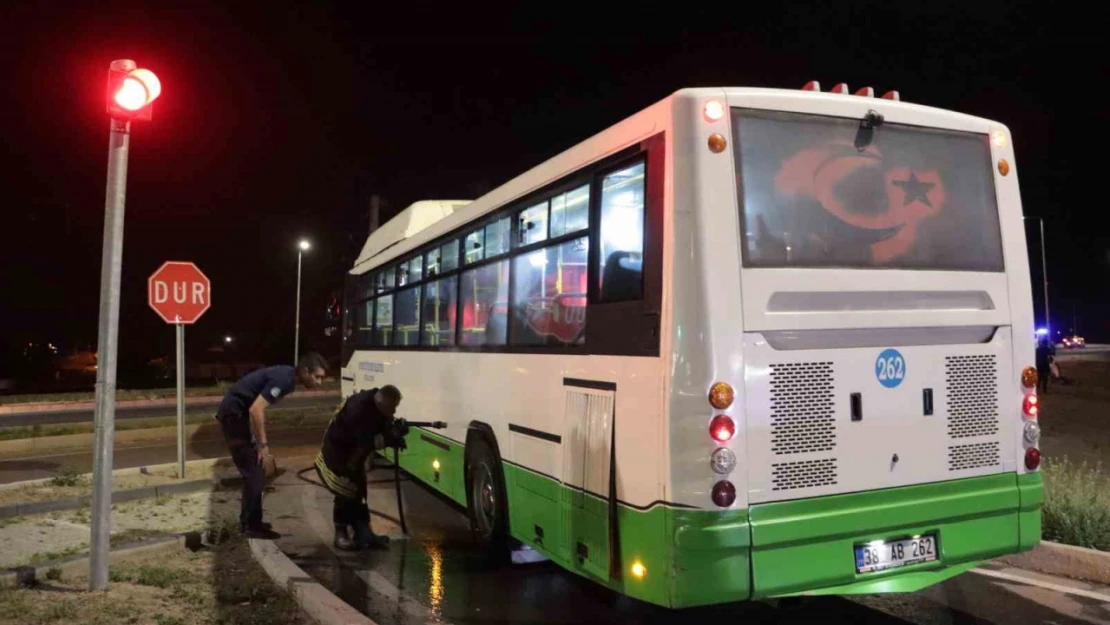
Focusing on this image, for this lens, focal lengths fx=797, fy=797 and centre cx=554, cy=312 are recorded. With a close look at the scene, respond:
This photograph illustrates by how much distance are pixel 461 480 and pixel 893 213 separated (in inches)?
182

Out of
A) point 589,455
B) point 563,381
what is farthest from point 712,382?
point 563,381

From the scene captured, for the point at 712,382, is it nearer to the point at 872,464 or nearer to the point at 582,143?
the point at 872,464

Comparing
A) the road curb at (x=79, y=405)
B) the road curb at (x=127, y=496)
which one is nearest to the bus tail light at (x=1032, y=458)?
the road curb at (x=127, y=496)

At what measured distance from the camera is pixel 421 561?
7.12 metres

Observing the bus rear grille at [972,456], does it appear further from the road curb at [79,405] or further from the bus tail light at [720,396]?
the road curb at [79,405]

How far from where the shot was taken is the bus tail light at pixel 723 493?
422 cm

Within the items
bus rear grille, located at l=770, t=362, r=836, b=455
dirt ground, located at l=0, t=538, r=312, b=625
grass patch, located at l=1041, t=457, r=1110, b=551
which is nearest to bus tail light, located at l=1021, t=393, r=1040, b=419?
bus rear grille, located at l=770, t=362, r=836, b=455

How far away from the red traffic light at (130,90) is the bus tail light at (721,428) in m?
4.56

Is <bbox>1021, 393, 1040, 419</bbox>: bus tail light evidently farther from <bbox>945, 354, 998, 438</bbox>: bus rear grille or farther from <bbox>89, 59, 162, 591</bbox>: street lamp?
<bbox>89, 59, 162, 591</bbox>: street lamp

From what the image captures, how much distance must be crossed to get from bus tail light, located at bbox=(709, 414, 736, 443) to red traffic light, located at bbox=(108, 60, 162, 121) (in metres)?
4.56

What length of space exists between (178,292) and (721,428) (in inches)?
363

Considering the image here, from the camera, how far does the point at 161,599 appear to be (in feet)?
18.1

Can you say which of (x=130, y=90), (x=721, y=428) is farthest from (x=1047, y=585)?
(x=130, y=90)

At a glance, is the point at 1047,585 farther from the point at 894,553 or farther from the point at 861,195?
the point at 861,195
